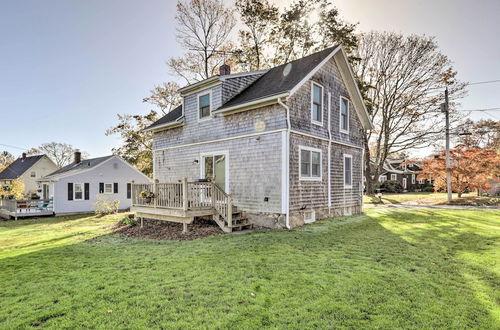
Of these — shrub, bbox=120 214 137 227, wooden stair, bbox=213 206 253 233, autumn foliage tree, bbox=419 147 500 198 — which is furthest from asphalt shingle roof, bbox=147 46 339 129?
autumn foliage tree, bbox=419 147 500 198

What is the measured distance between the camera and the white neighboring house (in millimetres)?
22047

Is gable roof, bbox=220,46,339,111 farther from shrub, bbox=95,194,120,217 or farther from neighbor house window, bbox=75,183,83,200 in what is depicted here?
neighbor house window, bbox=75,183,83,200

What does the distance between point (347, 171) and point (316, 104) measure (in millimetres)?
4326

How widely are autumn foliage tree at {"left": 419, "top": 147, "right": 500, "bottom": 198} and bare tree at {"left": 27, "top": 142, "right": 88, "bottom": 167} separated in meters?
59.1

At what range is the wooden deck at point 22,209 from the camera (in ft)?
67.5

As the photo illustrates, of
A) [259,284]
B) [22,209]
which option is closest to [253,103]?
[259,284]

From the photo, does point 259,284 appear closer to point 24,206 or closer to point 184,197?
point 184,197

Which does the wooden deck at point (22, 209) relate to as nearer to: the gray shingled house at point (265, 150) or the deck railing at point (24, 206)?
the deck railing at point (24, 206)

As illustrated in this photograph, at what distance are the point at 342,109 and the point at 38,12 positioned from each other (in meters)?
15.5

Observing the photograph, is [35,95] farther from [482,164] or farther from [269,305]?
[482,164]

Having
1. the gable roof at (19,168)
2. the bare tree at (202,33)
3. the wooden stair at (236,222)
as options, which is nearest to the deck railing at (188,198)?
the wooden stair at (236,222)

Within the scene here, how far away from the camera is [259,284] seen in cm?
466

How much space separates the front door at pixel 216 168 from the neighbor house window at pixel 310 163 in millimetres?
3231

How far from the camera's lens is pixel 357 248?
7203mm
